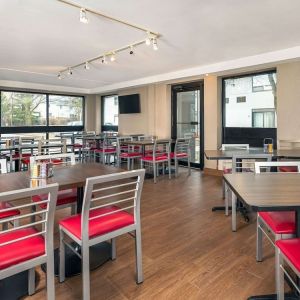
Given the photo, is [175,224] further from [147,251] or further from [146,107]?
[146,107]

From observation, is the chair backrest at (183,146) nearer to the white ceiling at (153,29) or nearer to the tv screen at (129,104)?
the white ceiling at (153,29)

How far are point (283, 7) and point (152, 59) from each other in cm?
270

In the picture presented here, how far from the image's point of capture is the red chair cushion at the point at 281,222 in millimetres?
1642

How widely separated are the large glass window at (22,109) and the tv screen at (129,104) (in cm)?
266

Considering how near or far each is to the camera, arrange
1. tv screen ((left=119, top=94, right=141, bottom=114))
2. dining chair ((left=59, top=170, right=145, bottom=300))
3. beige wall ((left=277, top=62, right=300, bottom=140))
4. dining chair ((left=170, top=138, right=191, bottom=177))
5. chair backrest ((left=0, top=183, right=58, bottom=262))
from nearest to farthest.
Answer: chair backrest ((left=0, top=183, right=58, bottom=262))
dining chair ((left=59, top=170, right=145, bottom=300))
beige wall ((left=277, top=62, right=300, bottom=140))
dining chair ((left=170, top=138, right=191, bottom=177))
tv screen ((left=119, top=94, right=141, bottom=114))

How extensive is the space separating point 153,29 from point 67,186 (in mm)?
2584

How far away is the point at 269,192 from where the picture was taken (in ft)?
4.87

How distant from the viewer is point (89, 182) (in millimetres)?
1554

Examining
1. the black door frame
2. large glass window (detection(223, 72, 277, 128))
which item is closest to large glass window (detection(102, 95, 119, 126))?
the black door frame

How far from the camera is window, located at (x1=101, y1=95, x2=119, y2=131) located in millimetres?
9430

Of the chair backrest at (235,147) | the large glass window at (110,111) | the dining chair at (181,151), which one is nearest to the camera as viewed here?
the chair backrest at (235,147)

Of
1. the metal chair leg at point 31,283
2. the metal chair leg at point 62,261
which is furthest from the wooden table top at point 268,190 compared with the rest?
the metal chair leg at point 31,283

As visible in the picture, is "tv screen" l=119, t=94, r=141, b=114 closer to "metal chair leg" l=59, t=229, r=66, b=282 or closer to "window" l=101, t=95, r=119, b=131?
"window" l=101, t=95, r=119, b=131

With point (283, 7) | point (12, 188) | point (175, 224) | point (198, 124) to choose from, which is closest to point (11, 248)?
point (12, 188)
